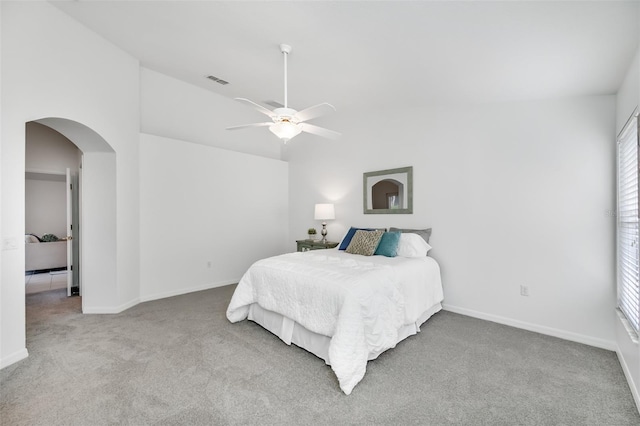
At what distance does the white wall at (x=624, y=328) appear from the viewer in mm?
2031

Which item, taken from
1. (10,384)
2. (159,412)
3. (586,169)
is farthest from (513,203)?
(10,384)

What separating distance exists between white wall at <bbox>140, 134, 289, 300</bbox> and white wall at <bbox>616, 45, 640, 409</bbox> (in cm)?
485

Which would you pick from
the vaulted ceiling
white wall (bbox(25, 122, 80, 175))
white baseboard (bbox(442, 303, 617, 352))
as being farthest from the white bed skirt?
white wall (bbox(25, 122, 80, 175))

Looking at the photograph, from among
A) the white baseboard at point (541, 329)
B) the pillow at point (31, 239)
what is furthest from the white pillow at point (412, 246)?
the pillow at point (31, 239)

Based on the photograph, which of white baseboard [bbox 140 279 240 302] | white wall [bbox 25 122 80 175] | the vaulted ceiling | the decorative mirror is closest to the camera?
the vaulted ceiling

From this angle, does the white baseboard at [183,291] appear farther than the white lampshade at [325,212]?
No

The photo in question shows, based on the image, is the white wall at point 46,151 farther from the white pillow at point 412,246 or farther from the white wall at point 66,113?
the white pillow at point 412,246

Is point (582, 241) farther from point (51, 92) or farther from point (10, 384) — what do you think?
point (51, 92)

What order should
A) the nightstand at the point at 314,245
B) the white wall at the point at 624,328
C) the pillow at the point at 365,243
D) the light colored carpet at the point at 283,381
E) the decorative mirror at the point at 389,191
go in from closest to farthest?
the light colored carpet at the point at 283,381 → the white wall at the point at 624,328 → the pillow at the point at 365,243 → the decorative mirror at the point at 389,191 → the nightstand at the point at 314,245

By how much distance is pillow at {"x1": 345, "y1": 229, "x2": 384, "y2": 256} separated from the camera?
150 inches

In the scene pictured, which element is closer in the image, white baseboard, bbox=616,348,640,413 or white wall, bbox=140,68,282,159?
white baseboard, bbox=616,348,640,413

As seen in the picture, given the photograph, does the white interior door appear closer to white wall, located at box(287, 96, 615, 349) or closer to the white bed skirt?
the white bed skirt

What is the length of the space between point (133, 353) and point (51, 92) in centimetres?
263

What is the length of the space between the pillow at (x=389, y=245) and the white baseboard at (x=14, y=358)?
11.9 ft
